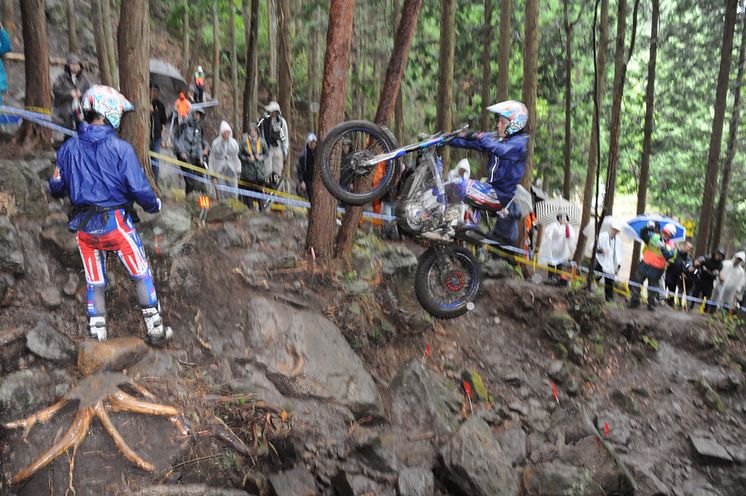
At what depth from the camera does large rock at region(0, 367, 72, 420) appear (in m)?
4.67

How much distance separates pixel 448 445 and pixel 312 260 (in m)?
3.30

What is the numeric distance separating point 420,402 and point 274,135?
650cm

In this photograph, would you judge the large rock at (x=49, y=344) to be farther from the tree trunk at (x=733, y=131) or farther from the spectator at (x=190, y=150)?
the tree trunk at (x=733, y=131)

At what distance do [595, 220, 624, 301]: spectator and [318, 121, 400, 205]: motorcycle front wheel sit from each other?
7502 mm

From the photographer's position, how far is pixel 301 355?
22.6 ft

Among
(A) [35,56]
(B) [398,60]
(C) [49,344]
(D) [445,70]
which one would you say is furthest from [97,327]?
(D) [445,70]

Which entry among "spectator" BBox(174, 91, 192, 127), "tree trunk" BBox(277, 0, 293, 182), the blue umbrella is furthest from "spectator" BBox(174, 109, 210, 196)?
the blue umbrella

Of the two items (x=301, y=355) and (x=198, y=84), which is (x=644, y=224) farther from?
(x=198, y=84)

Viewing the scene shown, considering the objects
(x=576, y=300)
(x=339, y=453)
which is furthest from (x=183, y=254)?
(x=576, y=300)

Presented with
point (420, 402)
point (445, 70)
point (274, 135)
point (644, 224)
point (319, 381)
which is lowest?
point (420, 402)

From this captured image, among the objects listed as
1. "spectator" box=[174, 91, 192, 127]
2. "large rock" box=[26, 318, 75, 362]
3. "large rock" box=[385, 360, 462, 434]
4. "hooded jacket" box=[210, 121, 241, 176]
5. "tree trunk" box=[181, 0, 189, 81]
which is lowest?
"large rock" box=[385, 360, 462, 434]

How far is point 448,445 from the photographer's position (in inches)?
254

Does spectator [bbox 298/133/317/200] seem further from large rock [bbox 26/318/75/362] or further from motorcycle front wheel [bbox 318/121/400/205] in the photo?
large rock [bbox 26/318/75/362]

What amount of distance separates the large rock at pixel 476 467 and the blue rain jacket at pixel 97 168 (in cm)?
439
